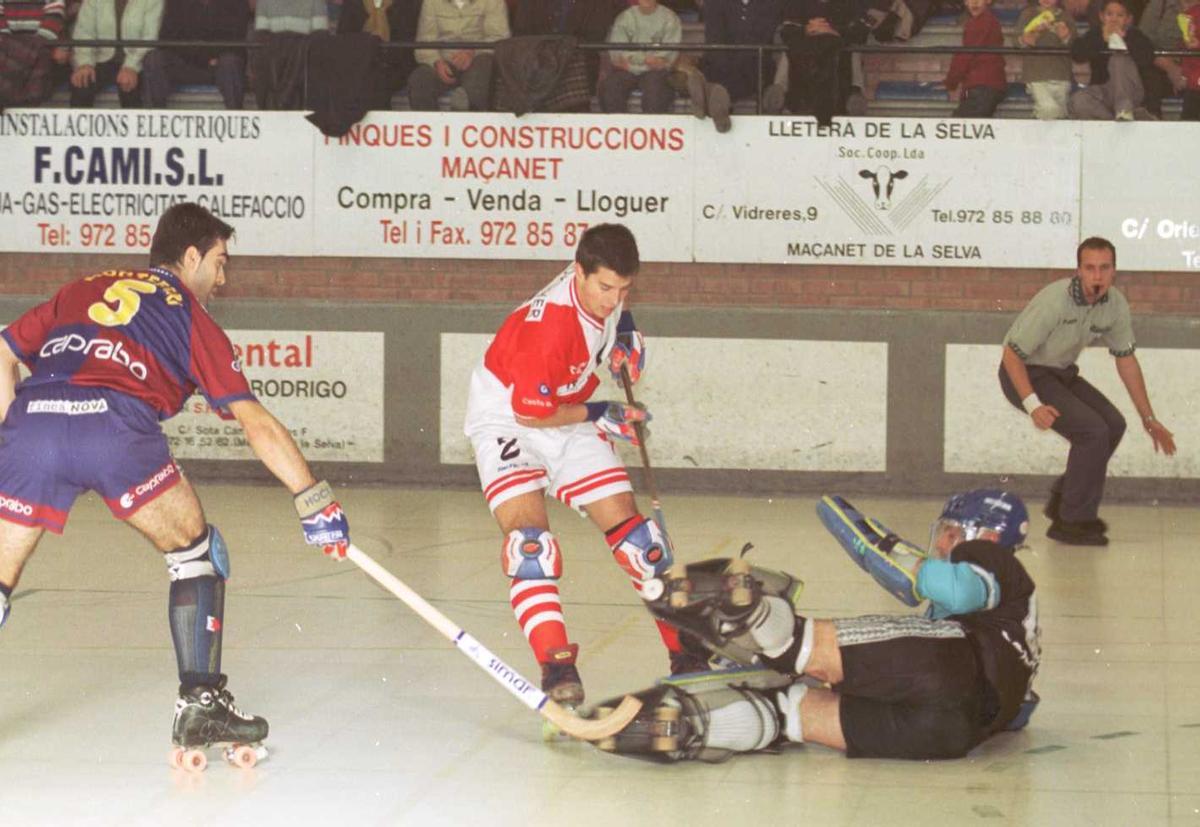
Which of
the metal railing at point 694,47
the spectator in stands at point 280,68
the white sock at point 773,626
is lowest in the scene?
the white sock at point 773,626

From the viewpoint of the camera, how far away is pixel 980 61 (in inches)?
539

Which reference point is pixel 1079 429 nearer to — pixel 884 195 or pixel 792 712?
pixel 884 195

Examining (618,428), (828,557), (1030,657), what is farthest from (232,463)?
(1030,657)

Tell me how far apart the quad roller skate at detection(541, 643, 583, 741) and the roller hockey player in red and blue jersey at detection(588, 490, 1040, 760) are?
0.42 metres

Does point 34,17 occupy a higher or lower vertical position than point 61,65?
higher

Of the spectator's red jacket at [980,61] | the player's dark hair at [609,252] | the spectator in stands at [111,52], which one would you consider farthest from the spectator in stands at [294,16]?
the player's dark hair at [609,252]

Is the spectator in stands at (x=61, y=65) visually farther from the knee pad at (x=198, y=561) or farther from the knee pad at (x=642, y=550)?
the knee pad at (x=198, y=561)

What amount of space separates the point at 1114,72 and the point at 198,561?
29.7ft

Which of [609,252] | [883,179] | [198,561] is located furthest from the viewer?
[883,179]

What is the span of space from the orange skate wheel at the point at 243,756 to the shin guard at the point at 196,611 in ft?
0.75

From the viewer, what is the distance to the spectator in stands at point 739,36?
13.9 meters

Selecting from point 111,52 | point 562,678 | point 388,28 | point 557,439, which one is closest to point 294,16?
point 388,28

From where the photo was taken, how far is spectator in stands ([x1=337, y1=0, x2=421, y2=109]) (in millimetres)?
14109

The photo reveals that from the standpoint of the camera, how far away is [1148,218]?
43.7 ft
